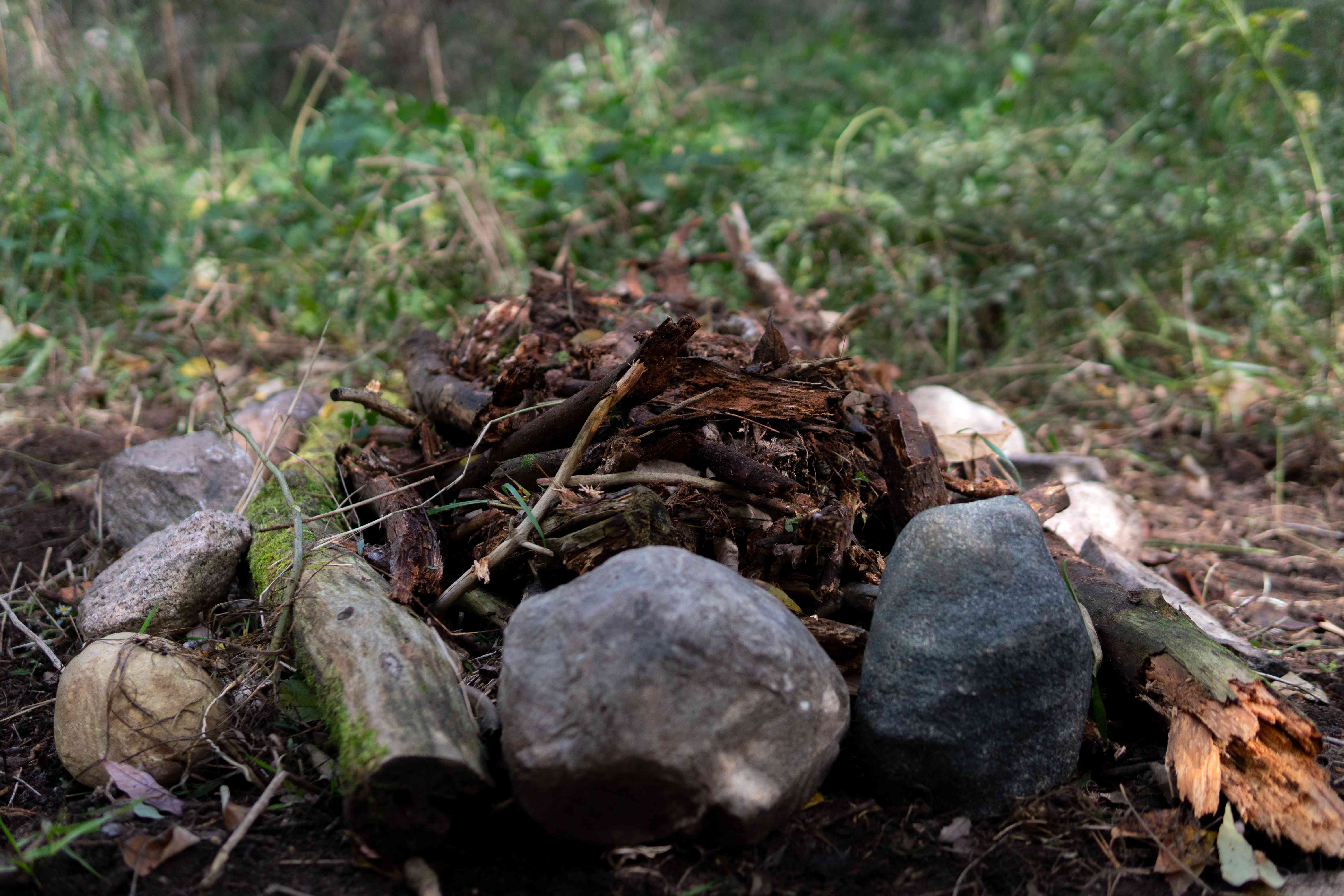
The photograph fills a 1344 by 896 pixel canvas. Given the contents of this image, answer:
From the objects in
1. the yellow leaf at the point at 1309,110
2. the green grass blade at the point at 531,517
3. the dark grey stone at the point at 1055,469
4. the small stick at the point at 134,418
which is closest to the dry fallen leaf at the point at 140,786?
the green grass blade at the point at 531,517

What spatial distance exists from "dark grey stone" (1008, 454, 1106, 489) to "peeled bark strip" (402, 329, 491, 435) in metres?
1.97

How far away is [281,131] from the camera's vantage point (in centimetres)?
756

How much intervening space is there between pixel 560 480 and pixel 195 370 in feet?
9.96

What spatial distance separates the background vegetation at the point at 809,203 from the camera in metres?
4.36

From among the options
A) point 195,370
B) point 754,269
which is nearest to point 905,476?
point 754,269

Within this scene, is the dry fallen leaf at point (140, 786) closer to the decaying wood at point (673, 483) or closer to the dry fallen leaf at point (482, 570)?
the dry fallen leaf at point (482, 570)

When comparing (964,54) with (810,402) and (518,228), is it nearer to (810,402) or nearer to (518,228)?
(518,228)

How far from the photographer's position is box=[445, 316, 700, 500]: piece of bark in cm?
213

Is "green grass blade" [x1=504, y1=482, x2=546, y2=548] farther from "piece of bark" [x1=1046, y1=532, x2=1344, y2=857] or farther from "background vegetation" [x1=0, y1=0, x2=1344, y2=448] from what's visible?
"background vegetation" [x1=0, y1=0, x2=1344, y2=448]

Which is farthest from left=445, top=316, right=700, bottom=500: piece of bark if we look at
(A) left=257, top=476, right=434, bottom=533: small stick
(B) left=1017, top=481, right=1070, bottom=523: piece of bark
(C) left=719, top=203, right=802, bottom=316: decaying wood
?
(C) left=719, top=203, right=802, bottom=316: decaying wood

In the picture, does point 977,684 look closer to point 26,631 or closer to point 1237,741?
point 1237,741

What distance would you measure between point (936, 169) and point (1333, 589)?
299cm

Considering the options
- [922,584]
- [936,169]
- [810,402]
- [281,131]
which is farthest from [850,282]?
[281,131]

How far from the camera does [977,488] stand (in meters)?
2.65
